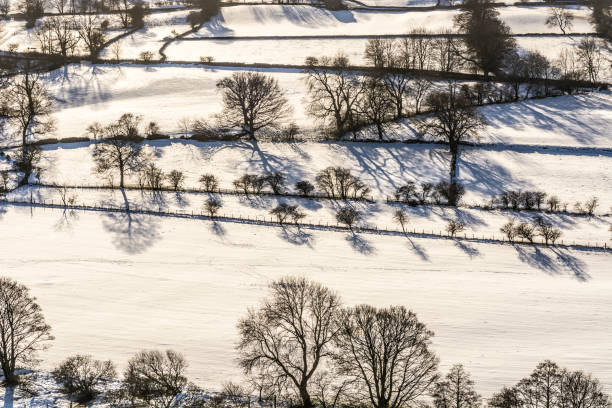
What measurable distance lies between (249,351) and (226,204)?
25.1 meters

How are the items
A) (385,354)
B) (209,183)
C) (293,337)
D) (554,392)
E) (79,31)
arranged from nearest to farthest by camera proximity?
(554,392) < (385,354) < (293,337) < (209,183) < (79,31)

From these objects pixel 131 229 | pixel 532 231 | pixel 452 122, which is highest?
pixel 452 122

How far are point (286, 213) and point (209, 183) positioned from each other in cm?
1138

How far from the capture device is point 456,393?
39.6 meters

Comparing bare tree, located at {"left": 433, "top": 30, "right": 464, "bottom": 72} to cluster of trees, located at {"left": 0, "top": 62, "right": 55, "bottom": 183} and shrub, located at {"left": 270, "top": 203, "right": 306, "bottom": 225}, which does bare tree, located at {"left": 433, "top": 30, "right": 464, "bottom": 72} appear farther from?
cluster of trees, located at {"left": 0, "top": 62, "right": 55, "bottom": 183}

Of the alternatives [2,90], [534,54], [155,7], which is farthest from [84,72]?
[534,54]

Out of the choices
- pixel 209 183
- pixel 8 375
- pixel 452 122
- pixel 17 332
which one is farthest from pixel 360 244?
pixel 8 375

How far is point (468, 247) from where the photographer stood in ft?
199

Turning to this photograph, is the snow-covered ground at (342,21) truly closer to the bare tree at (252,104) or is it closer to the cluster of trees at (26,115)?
the cluster of trees at (26,115)

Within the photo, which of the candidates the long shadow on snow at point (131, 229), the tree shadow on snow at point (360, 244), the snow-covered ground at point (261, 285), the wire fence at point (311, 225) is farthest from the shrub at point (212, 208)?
the tree shadow on snow at point (360, 244)

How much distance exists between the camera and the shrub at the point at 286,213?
215ft

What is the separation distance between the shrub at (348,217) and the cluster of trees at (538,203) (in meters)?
14.1

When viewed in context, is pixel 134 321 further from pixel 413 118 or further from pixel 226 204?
pixel 413 118

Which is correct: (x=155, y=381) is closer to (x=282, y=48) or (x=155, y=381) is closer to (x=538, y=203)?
(x=538, y=203)
